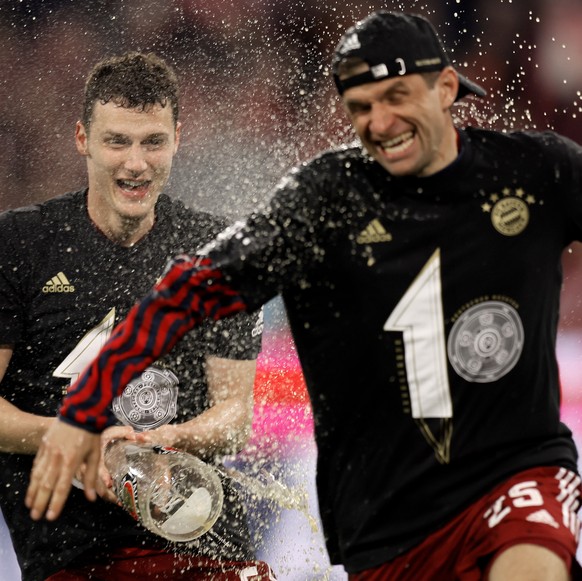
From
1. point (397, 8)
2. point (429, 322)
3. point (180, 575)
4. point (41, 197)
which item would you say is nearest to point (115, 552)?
point (180, 575)

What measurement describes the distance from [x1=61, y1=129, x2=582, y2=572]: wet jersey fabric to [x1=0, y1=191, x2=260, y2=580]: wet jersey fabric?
0.93 meters

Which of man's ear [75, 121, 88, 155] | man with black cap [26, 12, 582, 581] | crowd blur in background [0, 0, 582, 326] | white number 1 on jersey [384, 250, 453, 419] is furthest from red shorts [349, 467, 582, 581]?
crowd blur in background [0, 0, 582, 326]

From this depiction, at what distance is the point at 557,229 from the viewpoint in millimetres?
2775

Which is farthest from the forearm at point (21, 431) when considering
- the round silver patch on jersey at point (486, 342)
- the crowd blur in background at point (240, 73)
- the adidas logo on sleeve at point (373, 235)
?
the crowd blur in background at point (240, 73)

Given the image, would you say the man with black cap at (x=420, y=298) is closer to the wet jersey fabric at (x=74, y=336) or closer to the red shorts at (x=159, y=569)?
the red shorts at (x=159, y=569)

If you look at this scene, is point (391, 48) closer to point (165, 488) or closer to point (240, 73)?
point (165, 488)

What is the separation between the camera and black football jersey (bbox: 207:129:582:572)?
106 inches

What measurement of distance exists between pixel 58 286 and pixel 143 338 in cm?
125

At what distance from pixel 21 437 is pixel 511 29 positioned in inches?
169

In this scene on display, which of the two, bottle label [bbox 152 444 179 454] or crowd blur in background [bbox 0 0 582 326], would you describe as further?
crowd blur in background [bbox 0 0 582 326]

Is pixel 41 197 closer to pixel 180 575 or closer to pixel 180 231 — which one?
pixel 180 231

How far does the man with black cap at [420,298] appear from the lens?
2662 mm

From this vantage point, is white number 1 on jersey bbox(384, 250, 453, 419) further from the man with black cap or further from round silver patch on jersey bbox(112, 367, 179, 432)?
round silver patch on jersey bbox(112, 367, 179, 432)

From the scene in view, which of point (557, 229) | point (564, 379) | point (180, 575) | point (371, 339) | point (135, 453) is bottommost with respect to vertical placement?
point (564, 379)
